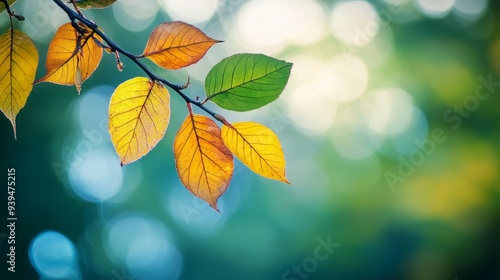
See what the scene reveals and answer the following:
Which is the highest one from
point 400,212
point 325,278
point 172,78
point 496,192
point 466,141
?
point 172,78

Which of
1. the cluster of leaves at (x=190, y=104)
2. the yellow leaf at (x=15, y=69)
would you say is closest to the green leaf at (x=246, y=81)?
the cluster of leaves at (x=190, y=104)

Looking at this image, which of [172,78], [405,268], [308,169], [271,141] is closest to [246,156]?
[271,141]

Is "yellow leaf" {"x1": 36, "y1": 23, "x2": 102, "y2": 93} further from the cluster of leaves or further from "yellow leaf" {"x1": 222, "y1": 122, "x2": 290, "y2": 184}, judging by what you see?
"yellow leaf" {"x1": 222, "y1": 122, "x2": 290, "y2": 184}

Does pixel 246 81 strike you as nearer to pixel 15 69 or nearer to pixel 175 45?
pixel 175 45

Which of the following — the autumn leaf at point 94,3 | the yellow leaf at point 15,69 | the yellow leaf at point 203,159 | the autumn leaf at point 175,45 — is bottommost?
the yellow leaf at point 203,159

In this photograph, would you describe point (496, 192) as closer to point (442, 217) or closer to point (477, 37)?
point (442, 217)

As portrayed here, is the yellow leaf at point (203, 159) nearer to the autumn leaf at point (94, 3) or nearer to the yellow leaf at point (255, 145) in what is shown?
the yellow leaf at point (255, 145)

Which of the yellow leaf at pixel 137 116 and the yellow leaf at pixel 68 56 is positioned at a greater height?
the yellow leaf at pixel 68 56
